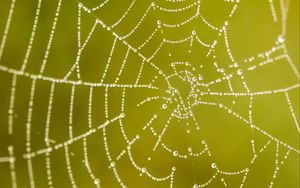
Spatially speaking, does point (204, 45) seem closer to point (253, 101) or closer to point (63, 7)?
point (253, 101)

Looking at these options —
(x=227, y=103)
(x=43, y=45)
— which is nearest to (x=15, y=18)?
(x=43, y=45)

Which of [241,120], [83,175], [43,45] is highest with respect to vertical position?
[43,45]

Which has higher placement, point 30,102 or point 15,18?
point 15,18

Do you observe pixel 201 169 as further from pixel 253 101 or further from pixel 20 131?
pixel 20 131

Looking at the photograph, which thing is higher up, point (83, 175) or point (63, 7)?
point (63, 7)

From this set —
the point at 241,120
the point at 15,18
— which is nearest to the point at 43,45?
the point at 15,18

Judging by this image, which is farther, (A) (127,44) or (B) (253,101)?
(B) (253,101)

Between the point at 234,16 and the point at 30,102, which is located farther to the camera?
the point at 234,16
